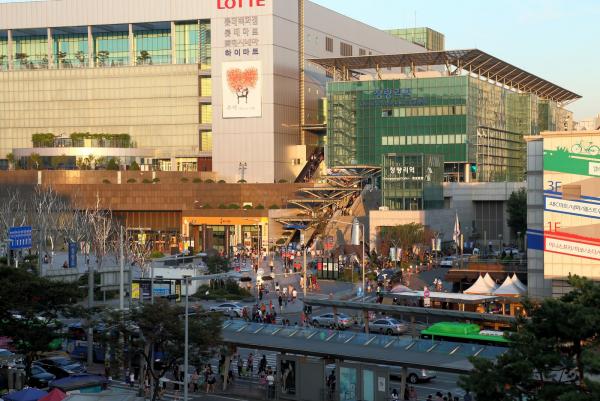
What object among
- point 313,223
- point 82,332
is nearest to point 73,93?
point 313,223

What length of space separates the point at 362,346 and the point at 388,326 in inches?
710

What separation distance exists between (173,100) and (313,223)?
118 ft

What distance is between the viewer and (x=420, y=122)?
126500 millimetres

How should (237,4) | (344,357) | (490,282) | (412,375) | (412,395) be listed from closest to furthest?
1. (344,357)
2. (412,395)
3. (412,375)
4. (490,282)
5. (237,4)

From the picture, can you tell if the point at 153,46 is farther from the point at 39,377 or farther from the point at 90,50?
the point at 39,377

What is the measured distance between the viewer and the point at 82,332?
5653 cm

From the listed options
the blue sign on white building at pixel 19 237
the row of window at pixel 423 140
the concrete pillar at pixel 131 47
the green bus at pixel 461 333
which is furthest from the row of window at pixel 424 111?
the green bus at pixel 461 333

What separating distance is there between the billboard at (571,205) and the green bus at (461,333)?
8.47 meters

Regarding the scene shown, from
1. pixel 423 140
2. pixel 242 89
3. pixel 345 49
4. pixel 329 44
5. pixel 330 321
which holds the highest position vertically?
pixel 345 49

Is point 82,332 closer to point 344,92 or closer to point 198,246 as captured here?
point 198,246

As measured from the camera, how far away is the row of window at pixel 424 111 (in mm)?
124863

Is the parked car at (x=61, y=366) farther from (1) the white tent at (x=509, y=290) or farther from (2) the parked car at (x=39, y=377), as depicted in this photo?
(1) the white tent at (x=509, y=290)

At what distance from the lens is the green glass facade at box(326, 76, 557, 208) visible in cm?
12512

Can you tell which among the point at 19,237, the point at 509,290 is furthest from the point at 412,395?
the point at 19,237
